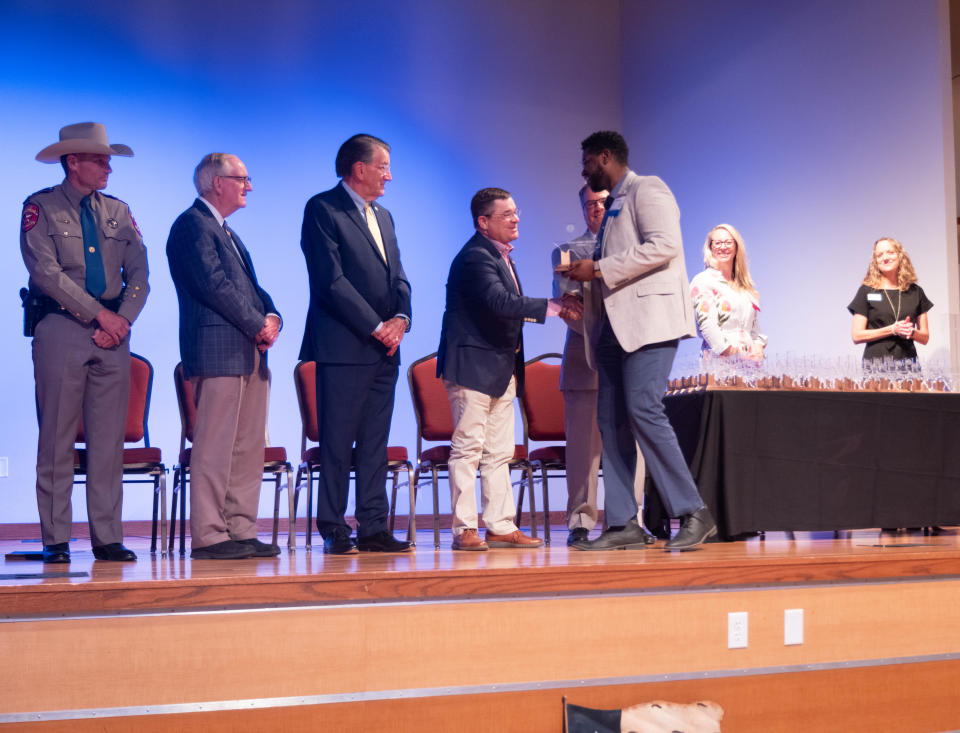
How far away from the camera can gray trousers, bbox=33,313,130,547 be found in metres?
3.61

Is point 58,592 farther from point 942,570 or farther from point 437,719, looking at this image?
point 942,570

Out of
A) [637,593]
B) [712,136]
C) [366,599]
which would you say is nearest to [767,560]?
[637,593]

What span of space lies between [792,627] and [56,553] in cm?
252

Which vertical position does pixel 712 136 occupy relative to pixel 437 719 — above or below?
above

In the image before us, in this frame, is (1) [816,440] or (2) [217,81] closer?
(1) [816,440]

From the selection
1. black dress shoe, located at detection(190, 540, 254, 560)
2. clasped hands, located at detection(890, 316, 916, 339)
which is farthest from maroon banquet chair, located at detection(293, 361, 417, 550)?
clasped hands, located at detection(890, 316, 916, 339)

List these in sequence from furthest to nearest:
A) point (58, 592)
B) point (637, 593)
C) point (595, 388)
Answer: point (595, 388) < point (637, 593) < point (58, 592)

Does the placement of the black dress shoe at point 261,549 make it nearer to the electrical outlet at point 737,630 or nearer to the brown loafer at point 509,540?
the brown loafer at point 509,540

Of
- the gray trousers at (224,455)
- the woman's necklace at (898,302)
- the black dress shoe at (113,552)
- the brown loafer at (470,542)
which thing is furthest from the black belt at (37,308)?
the woman's necklace at (898,302)

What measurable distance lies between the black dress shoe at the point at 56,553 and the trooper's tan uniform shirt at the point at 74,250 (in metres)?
0.82

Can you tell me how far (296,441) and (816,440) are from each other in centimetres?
398

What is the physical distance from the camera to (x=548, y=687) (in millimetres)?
2693

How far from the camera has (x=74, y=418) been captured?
12.0ft

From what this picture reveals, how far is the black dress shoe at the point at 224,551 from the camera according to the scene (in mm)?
3436
